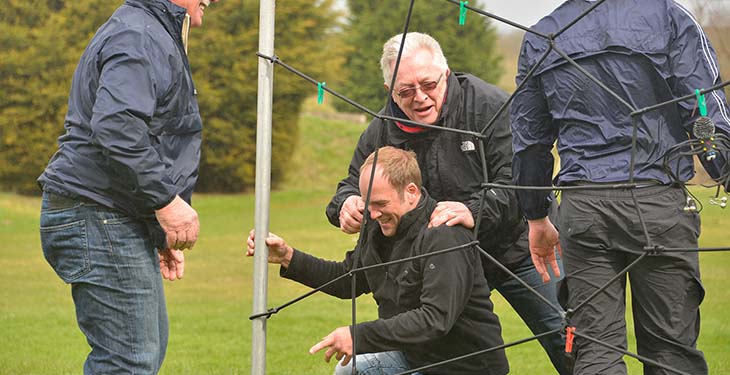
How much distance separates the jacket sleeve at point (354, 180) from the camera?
299 centimetres

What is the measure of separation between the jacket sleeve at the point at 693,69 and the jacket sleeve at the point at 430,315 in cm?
64

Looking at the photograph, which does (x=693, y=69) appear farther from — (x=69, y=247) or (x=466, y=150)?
(x=69, y=247)

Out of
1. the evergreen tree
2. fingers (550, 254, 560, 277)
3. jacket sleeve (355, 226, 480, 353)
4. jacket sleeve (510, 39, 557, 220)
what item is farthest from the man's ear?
the evergreen tree

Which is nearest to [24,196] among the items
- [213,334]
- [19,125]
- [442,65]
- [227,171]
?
[19,125]

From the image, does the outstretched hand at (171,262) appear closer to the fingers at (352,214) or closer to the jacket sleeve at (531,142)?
the fingers at (352,214)

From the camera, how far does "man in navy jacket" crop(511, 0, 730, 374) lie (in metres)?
2.34

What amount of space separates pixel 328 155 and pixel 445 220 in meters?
13.3

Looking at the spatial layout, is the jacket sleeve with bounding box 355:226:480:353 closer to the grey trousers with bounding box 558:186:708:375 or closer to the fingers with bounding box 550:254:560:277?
the grey trousers with bounding box 558:186:708:375

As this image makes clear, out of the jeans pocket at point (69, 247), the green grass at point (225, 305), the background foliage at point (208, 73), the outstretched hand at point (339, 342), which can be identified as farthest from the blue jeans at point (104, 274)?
the background foliage at point (208, 73)

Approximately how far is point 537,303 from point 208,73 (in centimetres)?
1130

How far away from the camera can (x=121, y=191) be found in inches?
99.9

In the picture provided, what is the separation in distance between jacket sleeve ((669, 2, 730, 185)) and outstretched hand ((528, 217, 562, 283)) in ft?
1.96

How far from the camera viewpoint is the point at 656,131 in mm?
2373

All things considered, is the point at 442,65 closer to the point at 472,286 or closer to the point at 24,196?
the point at 472,286
